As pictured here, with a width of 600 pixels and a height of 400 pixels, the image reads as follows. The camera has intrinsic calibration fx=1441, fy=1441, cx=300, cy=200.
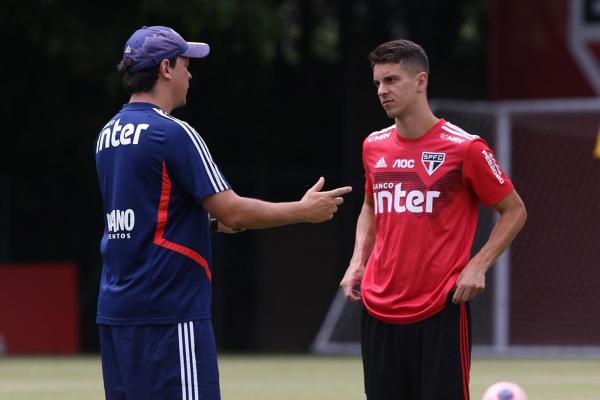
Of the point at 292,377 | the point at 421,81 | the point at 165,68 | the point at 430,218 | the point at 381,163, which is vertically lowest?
the point at 292,377

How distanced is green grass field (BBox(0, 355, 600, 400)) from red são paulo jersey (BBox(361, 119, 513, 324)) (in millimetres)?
5556

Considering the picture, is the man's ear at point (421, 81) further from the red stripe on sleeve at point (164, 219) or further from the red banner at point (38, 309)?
the red banner at point (38, 309)

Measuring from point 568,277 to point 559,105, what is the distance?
232 centimetres

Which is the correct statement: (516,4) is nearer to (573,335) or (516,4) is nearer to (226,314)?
(573,335)

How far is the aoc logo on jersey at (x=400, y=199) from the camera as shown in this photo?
6840mm

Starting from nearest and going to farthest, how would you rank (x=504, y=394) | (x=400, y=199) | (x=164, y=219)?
(x=164, y=219), (x=400, y=199), (x=504, y=394)

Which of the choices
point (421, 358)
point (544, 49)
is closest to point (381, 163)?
point (421, 358)

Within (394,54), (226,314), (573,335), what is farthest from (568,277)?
(394,54)

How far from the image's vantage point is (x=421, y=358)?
6.80 m

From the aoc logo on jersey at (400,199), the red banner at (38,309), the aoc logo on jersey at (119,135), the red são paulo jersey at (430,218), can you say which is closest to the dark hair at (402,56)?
the red são paulo jersey at (430,218)

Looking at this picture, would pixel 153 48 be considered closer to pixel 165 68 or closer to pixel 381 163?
pixel 165 68

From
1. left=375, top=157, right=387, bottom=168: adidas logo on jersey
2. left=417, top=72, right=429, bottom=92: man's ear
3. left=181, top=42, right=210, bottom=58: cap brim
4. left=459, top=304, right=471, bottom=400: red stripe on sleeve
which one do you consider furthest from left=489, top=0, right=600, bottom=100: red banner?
left=181, top=42, right=210, bottom=58: cap brim

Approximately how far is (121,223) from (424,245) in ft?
4.91

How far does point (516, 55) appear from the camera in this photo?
20062 mm
